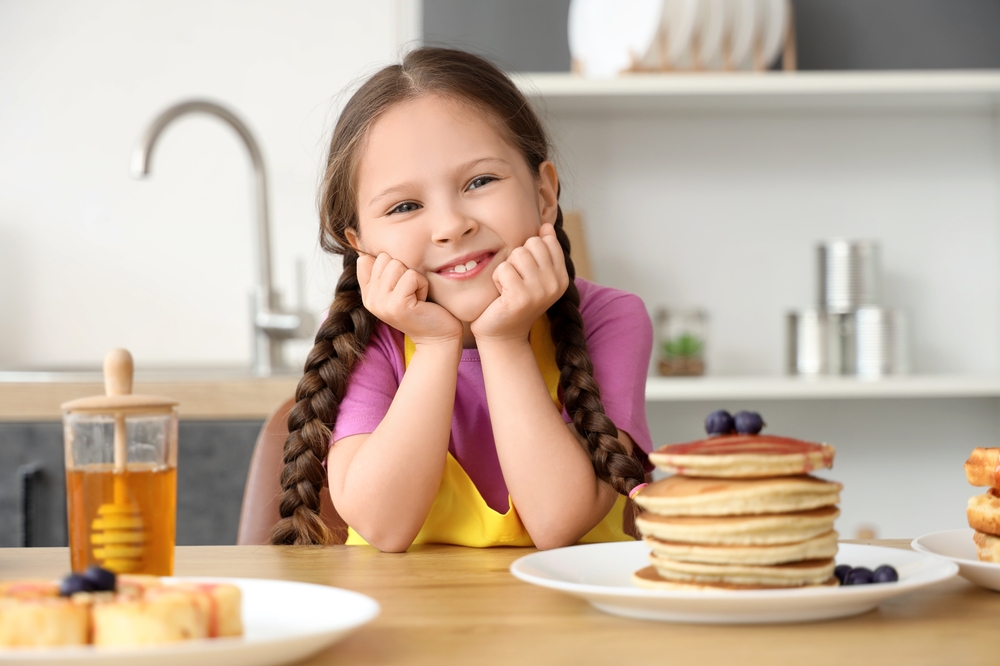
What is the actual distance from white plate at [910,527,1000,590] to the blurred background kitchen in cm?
135

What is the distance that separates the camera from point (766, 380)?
2.13 meters

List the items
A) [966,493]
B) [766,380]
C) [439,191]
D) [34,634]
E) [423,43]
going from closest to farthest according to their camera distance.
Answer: [34,634] → [439,191] → [766,380] → [423,43] → [966,493]

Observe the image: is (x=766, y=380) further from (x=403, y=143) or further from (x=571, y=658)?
(x=571, y=658)

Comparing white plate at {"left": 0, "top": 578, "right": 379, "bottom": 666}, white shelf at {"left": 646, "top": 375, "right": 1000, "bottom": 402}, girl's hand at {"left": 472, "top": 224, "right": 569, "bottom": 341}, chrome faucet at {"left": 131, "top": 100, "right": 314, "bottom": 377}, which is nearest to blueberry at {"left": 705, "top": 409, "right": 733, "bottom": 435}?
white plate at {"left": 0, "top": 578, "right": 379, "bottom": 666}

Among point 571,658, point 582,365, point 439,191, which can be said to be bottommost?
point 571,658

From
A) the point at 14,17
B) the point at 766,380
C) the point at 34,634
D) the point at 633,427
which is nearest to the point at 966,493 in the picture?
the point at 766,380

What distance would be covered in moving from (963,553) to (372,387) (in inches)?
26.2

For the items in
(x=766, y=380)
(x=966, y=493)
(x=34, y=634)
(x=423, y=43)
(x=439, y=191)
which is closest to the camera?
(x=34, y=634)

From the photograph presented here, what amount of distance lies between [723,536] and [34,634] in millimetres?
359

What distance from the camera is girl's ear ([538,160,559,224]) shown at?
1.26 metres

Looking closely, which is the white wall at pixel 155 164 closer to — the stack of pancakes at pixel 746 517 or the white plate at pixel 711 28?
the white plate at pixel 711 28

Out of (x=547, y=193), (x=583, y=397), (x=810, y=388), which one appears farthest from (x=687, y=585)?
(x=810, y=388)

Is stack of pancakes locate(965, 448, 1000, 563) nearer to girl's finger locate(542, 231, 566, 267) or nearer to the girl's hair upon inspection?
the girl's hair

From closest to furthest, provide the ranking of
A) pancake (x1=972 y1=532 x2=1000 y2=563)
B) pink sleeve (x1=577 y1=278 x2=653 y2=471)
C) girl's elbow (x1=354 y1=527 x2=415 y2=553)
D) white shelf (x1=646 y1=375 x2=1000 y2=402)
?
pancake (x1=972 y1=532 x2=1000 y2=563) < girl's elbow (x1=354 y1=527 x2=415 y2=553) < pink sleeve (x1=577 y1=278 x2=653 y2=471) < white shelf (x1=646 y1=375 x2=1000 y2=402)
